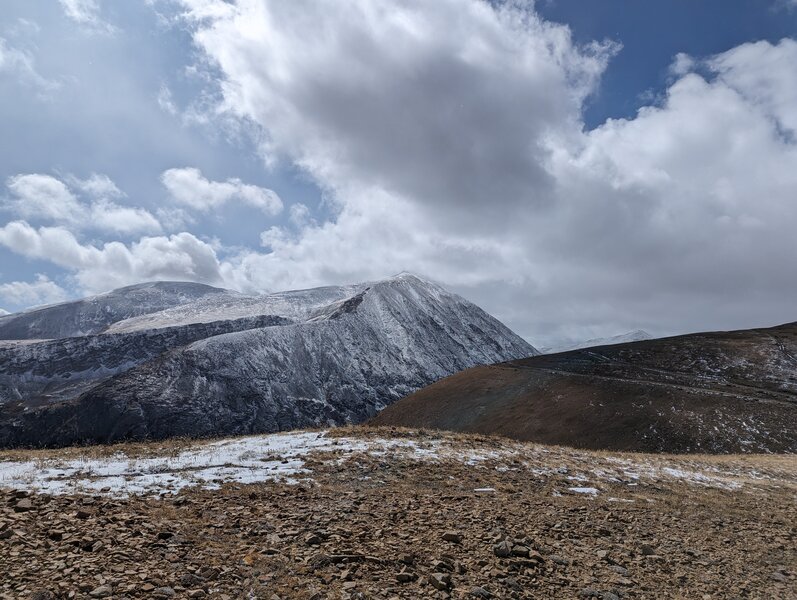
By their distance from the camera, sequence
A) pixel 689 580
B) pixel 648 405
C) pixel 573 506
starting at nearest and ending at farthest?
pixel 689 580 → pixel 573 506 → pixel 648 405

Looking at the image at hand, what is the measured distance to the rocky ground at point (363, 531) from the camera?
7.16 m

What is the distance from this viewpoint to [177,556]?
7605 mm

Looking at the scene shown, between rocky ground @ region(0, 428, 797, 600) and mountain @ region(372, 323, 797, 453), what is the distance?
39937mm

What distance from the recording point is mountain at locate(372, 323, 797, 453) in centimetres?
5103

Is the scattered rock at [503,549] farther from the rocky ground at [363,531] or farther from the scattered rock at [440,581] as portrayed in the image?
the scattered rock at [440,581]

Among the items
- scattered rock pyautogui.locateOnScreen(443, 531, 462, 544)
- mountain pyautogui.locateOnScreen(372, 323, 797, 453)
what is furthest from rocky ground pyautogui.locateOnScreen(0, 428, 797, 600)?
mountain pyautogui.locateOnScreen(372, 323, 797, 453)

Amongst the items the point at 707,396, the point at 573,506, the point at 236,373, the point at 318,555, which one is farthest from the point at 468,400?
the point at 236,373

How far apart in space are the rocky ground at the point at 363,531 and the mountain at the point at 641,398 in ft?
131

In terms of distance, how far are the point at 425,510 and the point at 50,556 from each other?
724 centimetres

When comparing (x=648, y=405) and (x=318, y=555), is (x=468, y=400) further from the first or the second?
(x=318, y=555)

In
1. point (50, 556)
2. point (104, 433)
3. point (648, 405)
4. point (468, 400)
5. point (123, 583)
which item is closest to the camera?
point (123, 583)

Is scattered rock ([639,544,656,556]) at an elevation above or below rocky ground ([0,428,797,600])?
below

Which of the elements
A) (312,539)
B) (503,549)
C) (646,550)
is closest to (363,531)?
(312,539)

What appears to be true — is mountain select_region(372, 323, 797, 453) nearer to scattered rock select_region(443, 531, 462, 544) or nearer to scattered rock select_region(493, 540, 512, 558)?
scattered rock select_region(493, 540, 512, 558)
